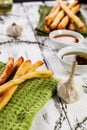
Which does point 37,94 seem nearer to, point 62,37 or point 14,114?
point 14,114

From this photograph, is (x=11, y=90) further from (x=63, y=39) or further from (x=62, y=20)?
(x=62, y=20)

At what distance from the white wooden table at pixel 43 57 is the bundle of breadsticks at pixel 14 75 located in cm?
9

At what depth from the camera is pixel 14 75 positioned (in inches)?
37.6

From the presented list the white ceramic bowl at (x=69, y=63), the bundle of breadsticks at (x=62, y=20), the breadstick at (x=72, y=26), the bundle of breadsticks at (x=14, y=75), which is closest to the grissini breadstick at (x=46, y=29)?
the bundle of breadsticks at (x=62, y=20)

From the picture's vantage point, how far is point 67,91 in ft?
2.92

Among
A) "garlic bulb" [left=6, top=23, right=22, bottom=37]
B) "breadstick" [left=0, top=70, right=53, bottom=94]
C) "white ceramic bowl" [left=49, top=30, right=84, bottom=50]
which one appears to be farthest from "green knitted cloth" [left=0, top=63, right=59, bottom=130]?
"garlic bulb" [left=6, top=23, right=22, bottom=37]

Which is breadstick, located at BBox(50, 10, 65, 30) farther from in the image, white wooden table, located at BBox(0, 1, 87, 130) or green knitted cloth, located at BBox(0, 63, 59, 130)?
green knitted cloth, located at BBox(0, 63, 59, 130)

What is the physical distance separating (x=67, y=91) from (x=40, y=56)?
34cm

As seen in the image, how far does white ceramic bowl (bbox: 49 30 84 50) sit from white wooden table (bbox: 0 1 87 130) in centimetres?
4

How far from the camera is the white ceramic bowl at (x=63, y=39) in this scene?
121cm

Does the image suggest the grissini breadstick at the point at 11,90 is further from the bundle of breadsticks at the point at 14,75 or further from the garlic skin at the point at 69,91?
the garlic skin at the point at 69,91

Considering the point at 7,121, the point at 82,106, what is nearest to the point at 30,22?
the point at 82,106

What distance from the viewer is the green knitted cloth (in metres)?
0.77

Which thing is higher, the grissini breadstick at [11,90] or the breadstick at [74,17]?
the breadstick at [74,17]
